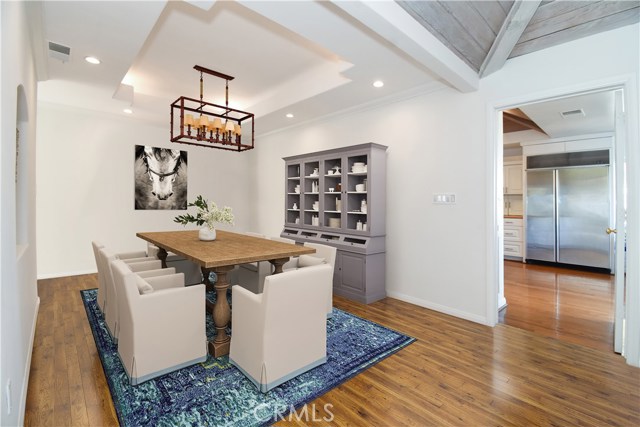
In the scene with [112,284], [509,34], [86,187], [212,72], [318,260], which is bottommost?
[112,284]

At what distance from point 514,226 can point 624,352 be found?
459 cm

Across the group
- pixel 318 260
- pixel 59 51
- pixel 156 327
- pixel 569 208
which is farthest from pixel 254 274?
pixel 569 208

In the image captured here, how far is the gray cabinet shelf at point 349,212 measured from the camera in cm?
390

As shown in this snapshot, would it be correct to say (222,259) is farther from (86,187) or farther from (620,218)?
(86,187)

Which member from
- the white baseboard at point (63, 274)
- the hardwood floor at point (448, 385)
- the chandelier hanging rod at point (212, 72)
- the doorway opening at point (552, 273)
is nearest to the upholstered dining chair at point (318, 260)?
the hardwood floor at point (448, 385)

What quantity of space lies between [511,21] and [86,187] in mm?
6017

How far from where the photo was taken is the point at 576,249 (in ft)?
19.0

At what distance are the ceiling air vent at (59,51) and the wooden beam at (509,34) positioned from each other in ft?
12.9

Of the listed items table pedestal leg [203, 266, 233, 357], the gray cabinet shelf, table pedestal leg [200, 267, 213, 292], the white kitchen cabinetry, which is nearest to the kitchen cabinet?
the white kitchen cabinetry

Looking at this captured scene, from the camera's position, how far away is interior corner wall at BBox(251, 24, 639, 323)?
267cm

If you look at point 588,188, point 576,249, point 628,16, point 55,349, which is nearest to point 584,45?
point 628,16

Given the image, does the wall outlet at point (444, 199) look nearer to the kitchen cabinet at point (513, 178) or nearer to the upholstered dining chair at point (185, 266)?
the upholstered dining chair at point (185, 266)

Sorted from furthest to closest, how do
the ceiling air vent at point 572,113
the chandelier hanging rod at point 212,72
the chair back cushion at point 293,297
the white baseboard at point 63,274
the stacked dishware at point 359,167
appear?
the white baseboard at point 63,274 < the ceiling air vent at point 572,113 < the stacked dishware at point 359,167 < the chandelier hanging rod at point 212,72 < the chair back cushion at point 293,297

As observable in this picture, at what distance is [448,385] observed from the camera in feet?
6.93
